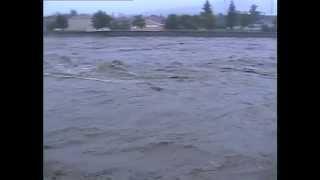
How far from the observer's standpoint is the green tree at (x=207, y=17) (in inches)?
488

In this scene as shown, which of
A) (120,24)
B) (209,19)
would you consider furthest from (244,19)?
(120,24)

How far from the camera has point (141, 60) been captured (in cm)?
1105

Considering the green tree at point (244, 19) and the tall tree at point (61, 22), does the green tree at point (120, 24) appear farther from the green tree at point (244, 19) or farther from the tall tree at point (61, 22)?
the green tree at point (244, 19)

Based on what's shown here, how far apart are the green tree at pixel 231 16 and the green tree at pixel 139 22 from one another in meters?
→ 2.22

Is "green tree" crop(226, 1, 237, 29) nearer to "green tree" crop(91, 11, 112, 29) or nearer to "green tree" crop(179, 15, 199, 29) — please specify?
"green tree" crop(179, 15, 199, 29)

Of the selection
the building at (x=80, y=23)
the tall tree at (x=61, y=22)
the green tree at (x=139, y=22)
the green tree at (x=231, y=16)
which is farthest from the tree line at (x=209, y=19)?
the tall tree at (x=61, y=22)

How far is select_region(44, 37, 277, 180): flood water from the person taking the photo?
4.28 metres

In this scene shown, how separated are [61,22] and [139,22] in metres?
2.07

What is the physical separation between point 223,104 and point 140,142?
7.36ft

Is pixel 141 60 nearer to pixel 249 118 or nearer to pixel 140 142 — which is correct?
pixel 249 118

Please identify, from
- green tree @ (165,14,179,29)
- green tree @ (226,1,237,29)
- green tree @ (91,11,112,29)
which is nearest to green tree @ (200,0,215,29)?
green tree @ (226,1,237,29)

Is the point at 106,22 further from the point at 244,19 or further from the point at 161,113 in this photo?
the point at 161,113

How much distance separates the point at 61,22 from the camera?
13.6m
